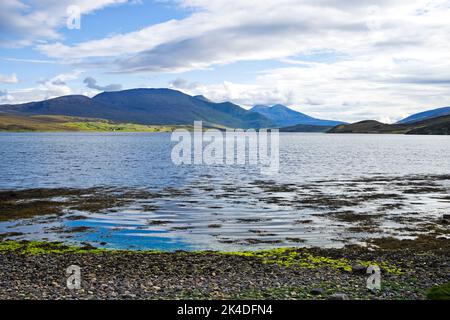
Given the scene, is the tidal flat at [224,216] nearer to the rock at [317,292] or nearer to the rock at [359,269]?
the rock at [359,269]

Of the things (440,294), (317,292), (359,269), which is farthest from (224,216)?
(440,294)

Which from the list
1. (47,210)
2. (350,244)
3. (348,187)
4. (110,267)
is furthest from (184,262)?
(348,187)

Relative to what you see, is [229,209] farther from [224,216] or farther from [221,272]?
[221,272]

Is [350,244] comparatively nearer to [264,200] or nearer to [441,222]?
[441,222]

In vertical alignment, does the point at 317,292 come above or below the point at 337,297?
below

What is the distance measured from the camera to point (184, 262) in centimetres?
2694

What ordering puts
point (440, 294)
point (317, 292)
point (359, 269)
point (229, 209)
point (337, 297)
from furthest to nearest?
point (229, 209) → point (359, 269) → point (317, 292) → point (337, 297) → point (440, 294)

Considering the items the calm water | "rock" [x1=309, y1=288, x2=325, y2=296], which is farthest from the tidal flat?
"rock" [x1=309, y1=288, x2=325, y2=296]

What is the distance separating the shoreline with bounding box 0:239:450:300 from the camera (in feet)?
65.2

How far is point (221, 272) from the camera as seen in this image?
2427 cm

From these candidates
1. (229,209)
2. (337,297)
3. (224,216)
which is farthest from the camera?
(229,209)

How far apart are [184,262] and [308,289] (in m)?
9.12

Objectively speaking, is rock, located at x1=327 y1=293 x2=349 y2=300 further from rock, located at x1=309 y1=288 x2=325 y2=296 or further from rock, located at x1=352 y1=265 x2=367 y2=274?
rock, located at x1=352 y1=265 x2=367 y2=274
